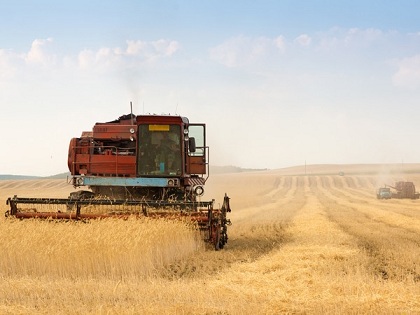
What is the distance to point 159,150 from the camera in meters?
14.9

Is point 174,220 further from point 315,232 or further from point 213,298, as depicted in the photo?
point 315,232

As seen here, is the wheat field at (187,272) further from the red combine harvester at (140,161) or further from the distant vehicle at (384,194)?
the distant vehicle at (384,194)

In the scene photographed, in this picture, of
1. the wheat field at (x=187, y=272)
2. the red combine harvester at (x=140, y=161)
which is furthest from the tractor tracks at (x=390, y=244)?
the red combine harvester at (x=140, y=161)

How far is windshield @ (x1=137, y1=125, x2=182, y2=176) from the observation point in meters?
14.8

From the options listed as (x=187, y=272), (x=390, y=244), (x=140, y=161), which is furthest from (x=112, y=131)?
(x=390, y=244)

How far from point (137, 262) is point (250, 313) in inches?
158

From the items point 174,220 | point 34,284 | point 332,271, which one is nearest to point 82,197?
point 174,220

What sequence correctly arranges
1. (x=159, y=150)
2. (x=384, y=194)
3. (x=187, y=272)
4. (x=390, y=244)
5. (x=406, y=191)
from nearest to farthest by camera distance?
(x=187, y=272) → (x=390, y=244) → (x=159, y=150) → (x=384, y=194) → (x=406, y=191)

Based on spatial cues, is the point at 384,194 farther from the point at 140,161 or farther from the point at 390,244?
Result: the point at 140,161

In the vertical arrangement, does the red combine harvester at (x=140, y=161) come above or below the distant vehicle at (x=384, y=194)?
above

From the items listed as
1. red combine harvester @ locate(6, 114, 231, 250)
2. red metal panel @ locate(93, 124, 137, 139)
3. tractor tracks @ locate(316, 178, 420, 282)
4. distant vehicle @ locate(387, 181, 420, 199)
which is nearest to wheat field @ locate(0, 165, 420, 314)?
tractor tracks @ locate(316, 178, 420, 282)

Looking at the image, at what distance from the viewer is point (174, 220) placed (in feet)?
40.9

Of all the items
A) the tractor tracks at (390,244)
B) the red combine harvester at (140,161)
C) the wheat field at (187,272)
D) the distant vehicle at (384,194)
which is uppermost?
the red combine harvester at (140,161)

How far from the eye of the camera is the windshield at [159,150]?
14.8 metres
